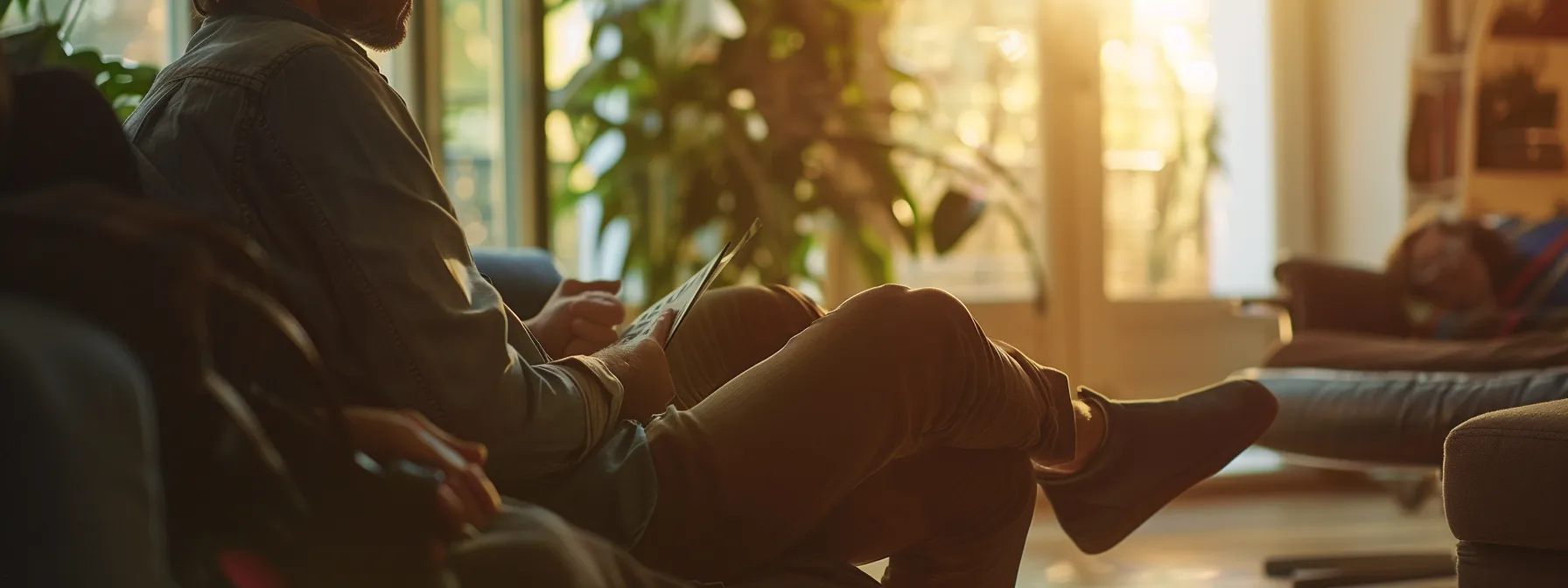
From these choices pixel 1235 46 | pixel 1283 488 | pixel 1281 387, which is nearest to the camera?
pixel 1281 387

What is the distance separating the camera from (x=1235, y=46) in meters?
4.27

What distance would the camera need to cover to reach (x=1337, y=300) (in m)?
2.78

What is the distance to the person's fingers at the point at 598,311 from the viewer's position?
144 cm

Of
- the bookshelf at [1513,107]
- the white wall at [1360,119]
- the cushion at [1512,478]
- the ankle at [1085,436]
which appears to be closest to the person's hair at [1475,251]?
the bookshelf at [1513,107]

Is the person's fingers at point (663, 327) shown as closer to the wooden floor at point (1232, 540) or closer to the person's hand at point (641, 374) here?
the person's hand at point (641, 374)

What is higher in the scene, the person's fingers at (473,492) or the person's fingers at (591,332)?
the person's fingers at (473,492)

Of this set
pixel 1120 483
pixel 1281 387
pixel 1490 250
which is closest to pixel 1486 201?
pixel 1490 250

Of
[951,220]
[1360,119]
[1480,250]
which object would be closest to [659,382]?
[951,220]

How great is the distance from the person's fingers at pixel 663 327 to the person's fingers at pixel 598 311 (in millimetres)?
156

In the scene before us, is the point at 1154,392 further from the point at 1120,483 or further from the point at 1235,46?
the point at 1120,483

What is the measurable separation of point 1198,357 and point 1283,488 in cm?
47

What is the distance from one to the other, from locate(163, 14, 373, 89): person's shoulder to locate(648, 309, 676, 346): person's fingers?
37cm

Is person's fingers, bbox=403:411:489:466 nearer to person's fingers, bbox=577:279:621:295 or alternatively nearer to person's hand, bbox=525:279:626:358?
person's hand, bbox=525:279:626:358

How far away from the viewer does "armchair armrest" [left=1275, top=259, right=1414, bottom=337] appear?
108 inches
